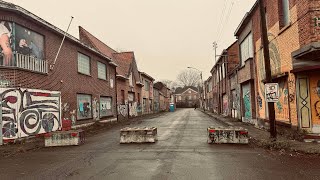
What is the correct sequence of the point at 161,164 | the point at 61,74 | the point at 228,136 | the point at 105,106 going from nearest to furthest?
the point at 161,164, the point at 228,136, the point at 61,74, the point at 105,106

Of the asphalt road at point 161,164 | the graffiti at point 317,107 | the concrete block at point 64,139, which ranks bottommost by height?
the asphalt road at point 161,164

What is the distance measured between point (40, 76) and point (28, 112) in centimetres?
227

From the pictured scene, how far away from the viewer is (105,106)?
1081 inches

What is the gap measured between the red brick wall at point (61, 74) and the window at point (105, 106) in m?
1.21

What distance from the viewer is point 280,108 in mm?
14312

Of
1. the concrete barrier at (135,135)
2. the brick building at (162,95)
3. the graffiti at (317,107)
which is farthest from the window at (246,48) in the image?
the brick building at (162,95)

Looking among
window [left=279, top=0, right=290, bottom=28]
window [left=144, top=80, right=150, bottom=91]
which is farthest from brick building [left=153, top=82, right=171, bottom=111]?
window [left=279, top=0, right=290, bottom=28]

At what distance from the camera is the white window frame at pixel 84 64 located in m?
22.2

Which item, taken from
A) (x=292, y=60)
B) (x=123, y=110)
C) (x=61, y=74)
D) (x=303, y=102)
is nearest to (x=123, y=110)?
(x=123, y=110)

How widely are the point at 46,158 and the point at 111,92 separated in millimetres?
20247

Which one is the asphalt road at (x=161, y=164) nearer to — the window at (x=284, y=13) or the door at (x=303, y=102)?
the door at (x=303, y=102)

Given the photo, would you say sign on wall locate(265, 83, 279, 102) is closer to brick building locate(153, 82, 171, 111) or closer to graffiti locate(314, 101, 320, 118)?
graffiti locate(314, 101, 320, 118)

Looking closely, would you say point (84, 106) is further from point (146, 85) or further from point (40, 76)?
point (146, 85)

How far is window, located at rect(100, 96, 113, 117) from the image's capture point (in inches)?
1039
